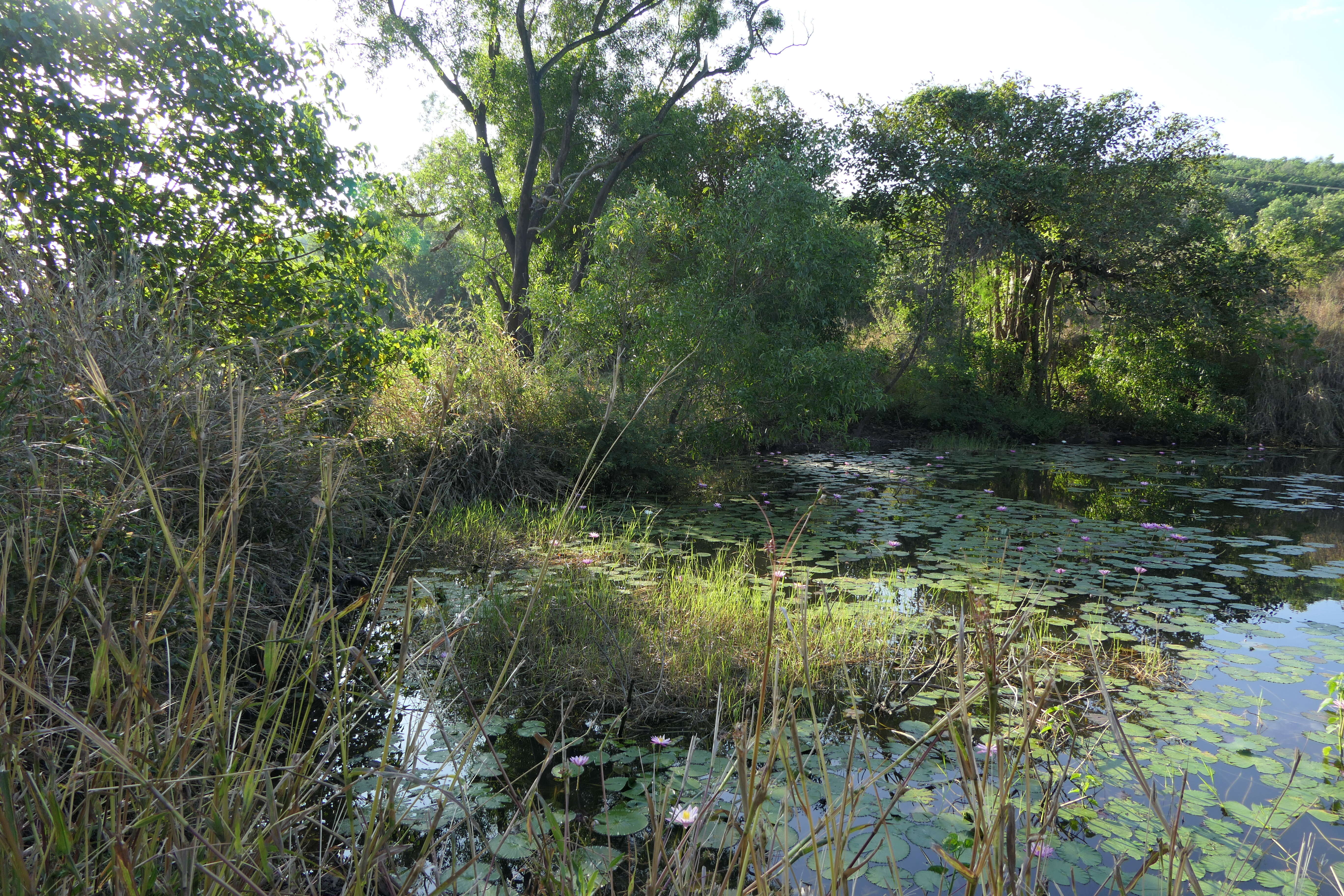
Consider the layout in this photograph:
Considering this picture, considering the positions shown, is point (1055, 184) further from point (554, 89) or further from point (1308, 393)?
point (554, 89)

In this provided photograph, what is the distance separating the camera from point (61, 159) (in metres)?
4.35

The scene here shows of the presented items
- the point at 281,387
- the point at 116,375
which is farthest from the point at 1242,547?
the point at 116,375

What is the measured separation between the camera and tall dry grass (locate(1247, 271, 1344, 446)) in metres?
14.2

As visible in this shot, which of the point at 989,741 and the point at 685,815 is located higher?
the point at 989,741

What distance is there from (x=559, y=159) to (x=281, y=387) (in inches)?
449

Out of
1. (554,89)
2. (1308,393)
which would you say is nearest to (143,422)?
(554,89)

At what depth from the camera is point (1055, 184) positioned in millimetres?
14758

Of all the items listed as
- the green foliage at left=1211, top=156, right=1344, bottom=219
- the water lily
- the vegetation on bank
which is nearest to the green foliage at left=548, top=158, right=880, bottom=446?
the vegetation on bank

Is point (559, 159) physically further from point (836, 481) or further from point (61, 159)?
point (61, 159)

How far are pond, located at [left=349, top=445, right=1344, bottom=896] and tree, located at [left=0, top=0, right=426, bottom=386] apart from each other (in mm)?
2326

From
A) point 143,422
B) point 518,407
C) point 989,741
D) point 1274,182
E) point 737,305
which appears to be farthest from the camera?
point 1274,182

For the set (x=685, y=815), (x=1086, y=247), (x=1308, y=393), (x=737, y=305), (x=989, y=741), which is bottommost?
(x=685, y=815)

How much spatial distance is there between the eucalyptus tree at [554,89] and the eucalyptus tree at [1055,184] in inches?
149

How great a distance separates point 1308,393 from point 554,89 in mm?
15217
